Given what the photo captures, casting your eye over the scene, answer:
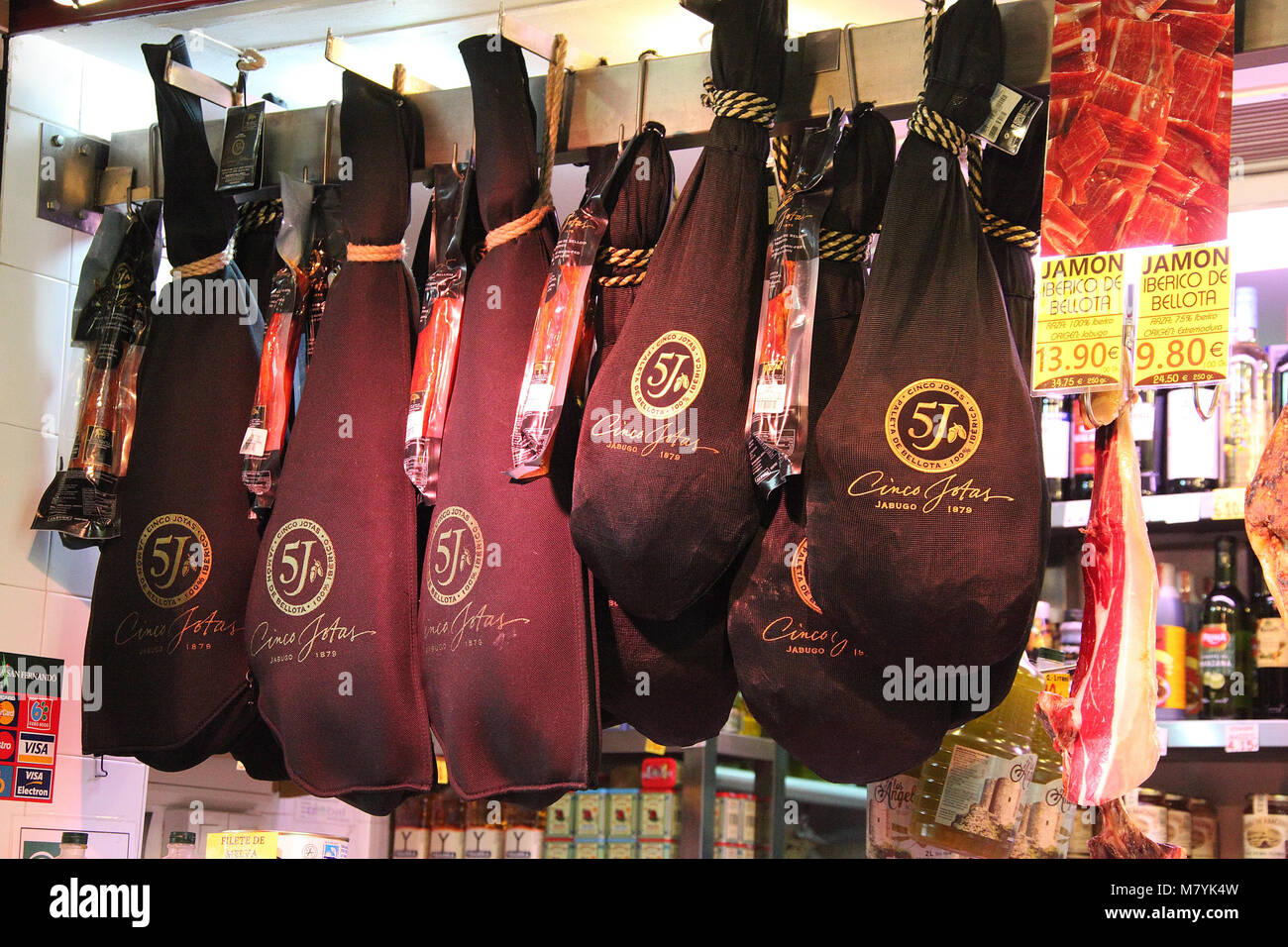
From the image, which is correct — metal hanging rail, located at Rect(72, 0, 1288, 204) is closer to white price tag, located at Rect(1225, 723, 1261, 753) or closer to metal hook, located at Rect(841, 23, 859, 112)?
metal hook, located at Rect(841, 23, 859, 112)

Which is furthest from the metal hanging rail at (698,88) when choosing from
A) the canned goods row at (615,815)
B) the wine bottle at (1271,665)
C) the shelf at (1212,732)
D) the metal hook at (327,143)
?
the canned goods row at (615,815)

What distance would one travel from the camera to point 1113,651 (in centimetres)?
172

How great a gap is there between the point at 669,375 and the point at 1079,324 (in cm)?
49

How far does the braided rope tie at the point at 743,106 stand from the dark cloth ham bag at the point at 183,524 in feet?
2.79

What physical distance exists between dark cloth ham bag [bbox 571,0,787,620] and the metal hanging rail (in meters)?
0.13

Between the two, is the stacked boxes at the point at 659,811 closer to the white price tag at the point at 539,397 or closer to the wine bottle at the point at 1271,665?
the wine bottle at the point at 1271,665

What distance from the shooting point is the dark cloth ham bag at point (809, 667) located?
172 centimetres

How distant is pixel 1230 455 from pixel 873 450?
66.0 inches

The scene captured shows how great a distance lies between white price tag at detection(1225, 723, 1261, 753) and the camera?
2707 mm

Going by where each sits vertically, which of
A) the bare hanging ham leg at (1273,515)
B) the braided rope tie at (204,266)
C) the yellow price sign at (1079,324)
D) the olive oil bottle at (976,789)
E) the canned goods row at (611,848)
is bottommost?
the canned goods row at (611,848)

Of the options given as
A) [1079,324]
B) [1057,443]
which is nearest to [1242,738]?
[1057,443]

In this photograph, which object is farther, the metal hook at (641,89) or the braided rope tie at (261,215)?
the braided rope tie at (261,215)

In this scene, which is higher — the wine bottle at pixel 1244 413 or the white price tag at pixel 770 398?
the wine bottle at pixel 1244 413
